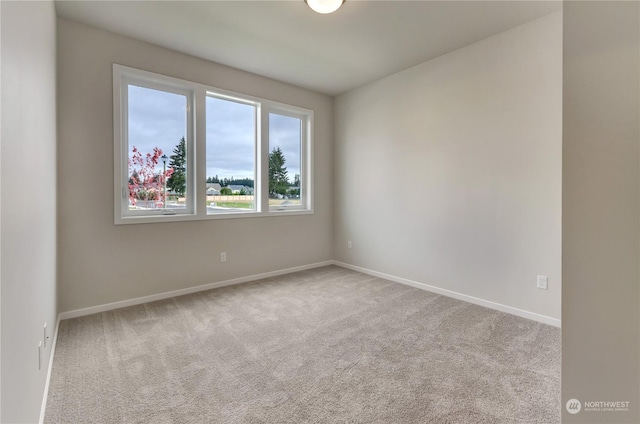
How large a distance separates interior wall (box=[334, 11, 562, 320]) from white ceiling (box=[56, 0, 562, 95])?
33cm

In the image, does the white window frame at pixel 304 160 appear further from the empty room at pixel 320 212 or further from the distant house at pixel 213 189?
the distant house at pixel 213 189

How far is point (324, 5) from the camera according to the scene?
2.29m

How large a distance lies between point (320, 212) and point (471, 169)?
235 cm

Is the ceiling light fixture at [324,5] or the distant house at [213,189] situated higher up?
the ceiling light fixture at [324,5]

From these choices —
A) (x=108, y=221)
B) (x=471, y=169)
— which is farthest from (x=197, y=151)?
(x=471, y=169)

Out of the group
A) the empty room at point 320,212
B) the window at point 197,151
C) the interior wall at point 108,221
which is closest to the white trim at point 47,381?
the empty room at point 320,212

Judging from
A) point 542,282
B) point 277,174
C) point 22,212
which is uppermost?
point 277,174

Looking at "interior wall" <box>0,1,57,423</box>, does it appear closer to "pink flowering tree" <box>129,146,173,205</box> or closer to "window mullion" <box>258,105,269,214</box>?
"pink flowering tree" <box>129,146,173,205</box>

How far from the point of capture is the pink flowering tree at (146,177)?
10.2ft

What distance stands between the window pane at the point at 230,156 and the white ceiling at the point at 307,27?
1.96ft

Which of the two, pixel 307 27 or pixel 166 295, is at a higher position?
pixel 307 27

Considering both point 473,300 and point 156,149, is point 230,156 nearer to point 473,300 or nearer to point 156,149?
point 156,149

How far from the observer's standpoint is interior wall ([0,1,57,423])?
972 millimetres

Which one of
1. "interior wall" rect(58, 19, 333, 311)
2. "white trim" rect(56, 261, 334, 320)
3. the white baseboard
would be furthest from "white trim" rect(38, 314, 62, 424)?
the white baseboard
